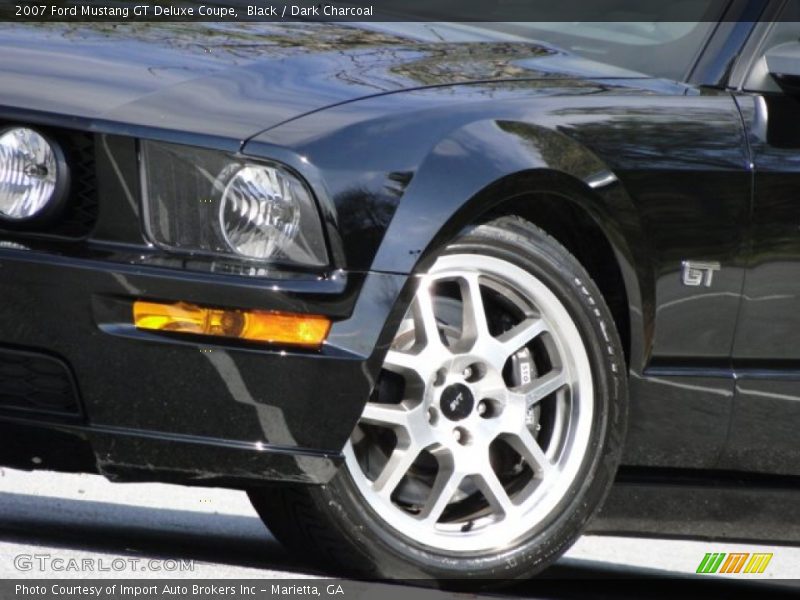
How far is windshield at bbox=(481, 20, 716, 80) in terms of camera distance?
481cm

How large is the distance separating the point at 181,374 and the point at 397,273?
466mm

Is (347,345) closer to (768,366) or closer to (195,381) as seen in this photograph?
(195,381)

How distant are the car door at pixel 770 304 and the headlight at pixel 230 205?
4.07 feet

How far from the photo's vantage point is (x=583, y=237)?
4.30m

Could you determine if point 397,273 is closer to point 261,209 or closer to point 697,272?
point 261,209

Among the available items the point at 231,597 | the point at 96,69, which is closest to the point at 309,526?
the point at 231,597

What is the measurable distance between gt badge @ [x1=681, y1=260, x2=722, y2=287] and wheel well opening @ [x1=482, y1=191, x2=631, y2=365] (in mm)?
164

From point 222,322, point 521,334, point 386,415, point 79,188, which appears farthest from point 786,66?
point 79,188

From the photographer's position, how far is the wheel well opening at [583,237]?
4.21 m

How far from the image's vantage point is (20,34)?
423 cm

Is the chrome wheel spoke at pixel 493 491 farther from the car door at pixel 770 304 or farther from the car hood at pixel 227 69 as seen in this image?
the car hood at pixel 227 69

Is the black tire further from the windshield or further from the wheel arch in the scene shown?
the windshield

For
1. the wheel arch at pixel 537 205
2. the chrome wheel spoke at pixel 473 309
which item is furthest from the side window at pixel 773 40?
the chrome wheel spoke at pixel 473 309

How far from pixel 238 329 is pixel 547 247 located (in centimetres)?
80
